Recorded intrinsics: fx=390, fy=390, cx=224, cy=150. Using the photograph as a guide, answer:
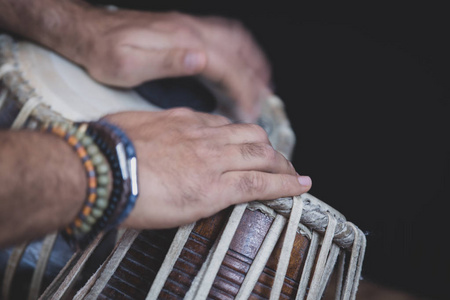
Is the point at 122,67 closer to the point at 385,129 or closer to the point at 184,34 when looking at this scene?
the point at 184,34

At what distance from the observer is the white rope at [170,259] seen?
24.3 inches

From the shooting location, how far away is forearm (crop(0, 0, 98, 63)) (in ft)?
3.25

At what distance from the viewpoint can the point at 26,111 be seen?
0.82 metres

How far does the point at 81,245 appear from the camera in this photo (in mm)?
585

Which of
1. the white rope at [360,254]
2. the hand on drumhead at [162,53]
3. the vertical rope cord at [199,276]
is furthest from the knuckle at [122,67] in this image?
the white rope at [360,254]

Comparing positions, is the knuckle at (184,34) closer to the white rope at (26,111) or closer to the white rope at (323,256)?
the white rope at (26,111)

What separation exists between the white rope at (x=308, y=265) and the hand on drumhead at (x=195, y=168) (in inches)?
3.7

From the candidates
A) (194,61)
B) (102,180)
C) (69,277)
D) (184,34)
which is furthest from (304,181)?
(184,34)

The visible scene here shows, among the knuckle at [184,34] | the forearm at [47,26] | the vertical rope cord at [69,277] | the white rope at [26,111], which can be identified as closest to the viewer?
Answer: the vertical rope cord at [69,277]

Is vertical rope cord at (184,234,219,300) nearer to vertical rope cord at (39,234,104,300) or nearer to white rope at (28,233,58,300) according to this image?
vertical rope cord at (39,234,104,300)

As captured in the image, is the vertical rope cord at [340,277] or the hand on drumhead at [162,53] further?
the hand on drumhead at [162,53]

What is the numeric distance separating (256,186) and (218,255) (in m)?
0.13

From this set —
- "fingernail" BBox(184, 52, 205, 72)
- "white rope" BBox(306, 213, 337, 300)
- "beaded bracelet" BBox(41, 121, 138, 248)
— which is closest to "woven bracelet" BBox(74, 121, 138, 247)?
"beaded bracelet" BBox(41, 121, 138, 248)

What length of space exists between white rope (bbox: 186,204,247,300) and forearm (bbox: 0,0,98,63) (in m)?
0.63
